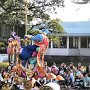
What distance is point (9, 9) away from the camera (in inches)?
1185

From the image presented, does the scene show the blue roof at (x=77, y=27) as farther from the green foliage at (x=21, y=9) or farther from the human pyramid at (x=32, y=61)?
the human pyramid at (x=32, y=61)

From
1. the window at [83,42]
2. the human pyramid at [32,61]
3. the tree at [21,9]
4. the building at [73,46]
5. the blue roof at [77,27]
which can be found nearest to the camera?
the human pyramid at [32,61]

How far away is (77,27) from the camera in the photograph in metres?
41.6

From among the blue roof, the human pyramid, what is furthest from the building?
the human pyramid

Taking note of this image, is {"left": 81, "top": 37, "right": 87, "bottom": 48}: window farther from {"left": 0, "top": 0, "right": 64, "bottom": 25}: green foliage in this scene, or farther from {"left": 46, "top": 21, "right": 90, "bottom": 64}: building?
{"left": 0, "top": 0, "right": 64, "bottom": 25}: green foliage

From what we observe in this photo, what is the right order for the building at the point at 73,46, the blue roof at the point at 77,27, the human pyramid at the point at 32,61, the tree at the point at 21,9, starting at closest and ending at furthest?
1. the human pyramid at the point at 32,61
2. the tree at the point at 21,9
3. the building at the point at 73,46
4. the blue roof at the point at 77,27

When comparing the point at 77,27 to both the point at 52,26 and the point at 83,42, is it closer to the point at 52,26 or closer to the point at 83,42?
the point at 83,42

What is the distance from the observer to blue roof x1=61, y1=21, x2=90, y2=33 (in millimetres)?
40469

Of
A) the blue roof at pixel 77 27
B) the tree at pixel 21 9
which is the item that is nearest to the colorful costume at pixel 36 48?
the tree at pixel 21 9

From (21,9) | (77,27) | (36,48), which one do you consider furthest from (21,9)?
(36,48)

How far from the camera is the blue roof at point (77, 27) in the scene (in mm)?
40469

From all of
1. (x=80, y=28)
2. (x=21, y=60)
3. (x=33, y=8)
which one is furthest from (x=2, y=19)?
(x=21, y=60)

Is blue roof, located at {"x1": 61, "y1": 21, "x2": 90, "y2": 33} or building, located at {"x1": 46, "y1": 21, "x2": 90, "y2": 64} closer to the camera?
building, located at {"x1": 46, "y1": 21, "x2": 90, "y2": 64}

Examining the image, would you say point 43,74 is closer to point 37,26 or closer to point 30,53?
point 30,53
